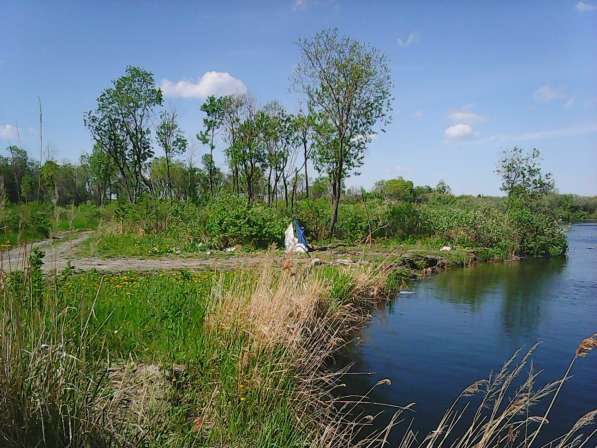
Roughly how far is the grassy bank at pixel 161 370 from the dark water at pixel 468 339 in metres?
0.98

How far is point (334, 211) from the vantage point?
21344 mm

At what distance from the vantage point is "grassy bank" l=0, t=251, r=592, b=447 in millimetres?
2863

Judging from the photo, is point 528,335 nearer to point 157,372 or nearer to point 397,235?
point 157,372

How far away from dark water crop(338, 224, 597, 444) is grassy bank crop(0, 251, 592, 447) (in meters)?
0.98

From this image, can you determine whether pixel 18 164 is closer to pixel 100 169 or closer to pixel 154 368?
pixel 154 368

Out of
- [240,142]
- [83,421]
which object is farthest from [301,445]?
[240,142]

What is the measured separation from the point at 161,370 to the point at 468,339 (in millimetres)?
6347

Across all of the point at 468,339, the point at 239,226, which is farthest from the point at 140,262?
the point at 468,339

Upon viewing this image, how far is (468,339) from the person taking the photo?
8.72 metres

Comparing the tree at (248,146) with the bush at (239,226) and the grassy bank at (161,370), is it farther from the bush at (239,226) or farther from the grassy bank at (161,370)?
the grassy bank at (161,370)

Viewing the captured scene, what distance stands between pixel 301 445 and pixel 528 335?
680cm

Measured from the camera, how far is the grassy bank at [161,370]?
286 centimetres

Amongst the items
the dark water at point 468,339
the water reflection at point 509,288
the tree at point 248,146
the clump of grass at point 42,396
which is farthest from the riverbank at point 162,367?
the tree at point 248,146

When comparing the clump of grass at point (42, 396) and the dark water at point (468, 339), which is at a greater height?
the clump of grass at point (42, 396)
